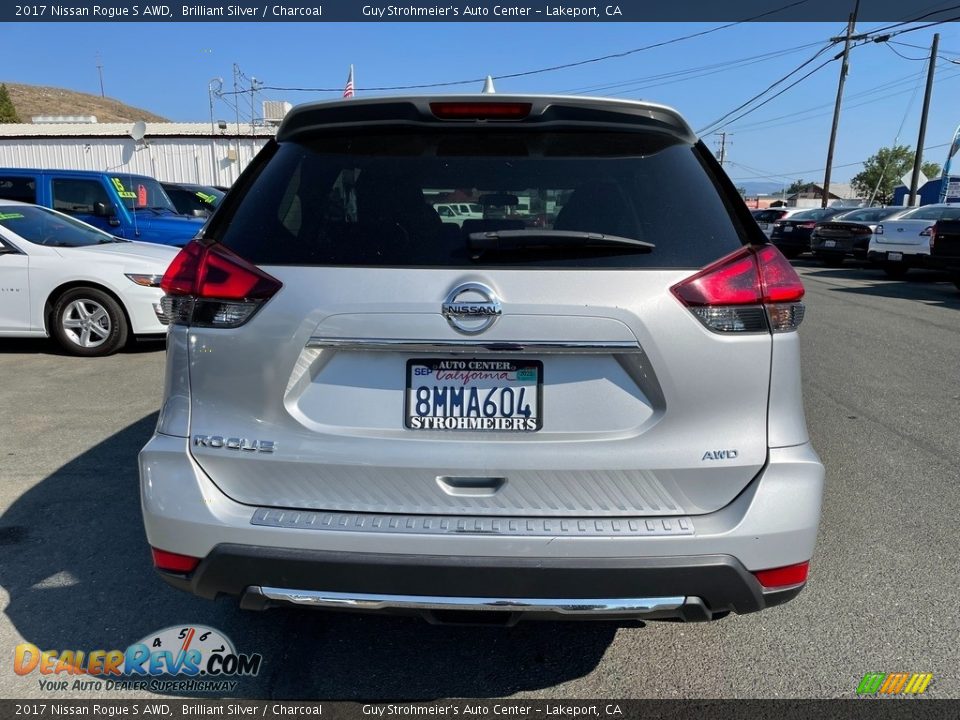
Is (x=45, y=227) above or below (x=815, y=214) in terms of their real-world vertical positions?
below

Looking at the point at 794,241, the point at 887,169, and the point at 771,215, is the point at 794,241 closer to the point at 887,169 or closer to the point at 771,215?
the point at 771,215

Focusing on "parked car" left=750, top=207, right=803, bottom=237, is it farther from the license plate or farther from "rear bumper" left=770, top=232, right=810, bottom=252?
the license plate

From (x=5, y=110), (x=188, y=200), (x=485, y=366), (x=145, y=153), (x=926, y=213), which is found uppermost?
(x=5, y=110)

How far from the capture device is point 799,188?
424 feet

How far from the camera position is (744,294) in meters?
2.06

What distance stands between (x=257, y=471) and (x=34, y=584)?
66.6 inches

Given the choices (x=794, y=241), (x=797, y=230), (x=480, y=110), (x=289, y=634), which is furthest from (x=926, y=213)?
(x=289, y=634)

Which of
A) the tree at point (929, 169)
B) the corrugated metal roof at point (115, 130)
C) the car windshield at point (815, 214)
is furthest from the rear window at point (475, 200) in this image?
the tree at point (929, 169)

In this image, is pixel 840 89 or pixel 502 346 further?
pixel 840 89

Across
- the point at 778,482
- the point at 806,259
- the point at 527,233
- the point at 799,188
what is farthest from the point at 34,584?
the point at 799,188

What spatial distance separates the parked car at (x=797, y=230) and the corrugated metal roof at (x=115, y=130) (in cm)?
2220

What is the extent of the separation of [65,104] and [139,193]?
440 feet

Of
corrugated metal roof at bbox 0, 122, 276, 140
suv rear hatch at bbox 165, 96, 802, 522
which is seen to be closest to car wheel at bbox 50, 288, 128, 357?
suv rear hatch at bbox 165, 96, 802, 522

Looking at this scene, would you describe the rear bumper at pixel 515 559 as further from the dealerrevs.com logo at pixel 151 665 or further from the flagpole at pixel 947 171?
the flagpole at pixel 947 171
